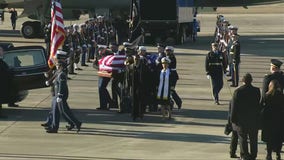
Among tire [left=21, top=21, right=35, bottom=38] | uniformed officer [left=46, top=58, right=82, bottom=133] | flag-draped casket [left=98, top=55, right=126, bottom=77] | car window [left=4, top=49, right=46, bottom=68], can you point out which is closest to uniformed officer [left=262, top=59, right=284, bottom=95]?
uniformed officer [left=46, top=58, right=82, bottom=133]

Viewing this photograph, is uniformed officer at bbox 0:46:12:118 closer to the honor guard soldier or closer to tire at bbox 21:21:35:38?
the honor guard soldier

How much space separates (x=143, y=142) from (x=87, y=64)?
14101mm

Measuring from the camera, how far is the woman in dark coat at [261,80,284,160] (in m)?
11.3

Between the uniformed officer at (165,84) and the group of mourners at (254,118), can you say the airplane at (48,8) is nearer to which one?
the uniformed officer at (165,84)

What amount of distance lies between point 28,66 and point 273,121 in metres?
7.19

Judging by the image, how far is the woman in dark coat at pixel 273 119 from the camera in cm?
1130

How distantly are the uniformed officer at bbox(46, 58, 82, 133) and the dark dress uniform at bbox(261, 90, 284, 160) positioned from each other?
4.20 m

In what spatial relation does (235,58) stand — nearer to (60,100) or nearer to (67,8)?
(60,100)

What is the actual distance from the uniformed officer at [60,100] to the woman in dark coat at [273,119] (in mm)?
4205

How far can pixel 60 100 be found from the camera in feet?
44.7

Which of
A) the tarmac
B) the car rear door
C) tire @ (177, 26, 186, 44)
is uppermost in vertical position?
the car rear door

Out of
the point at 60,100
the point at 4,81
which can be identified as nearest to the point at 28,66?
the point at 4,81

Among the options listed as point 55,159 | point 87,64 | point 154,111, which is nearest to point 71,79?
point 87,64

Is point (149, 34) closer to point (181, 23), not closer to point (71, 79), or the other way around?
point (181, 23)
